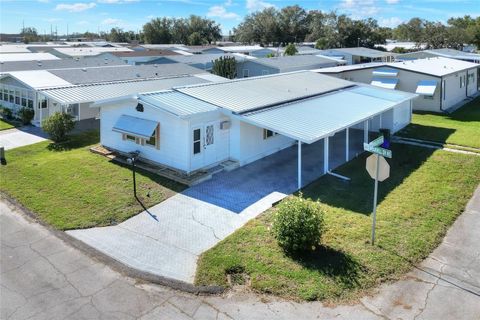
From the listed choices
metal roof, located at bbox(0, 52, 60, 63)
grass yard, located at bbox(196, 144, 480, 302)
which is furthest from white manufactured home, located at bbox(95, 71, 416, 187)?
metal roof, located at bbox(0, 52, 60, 63)

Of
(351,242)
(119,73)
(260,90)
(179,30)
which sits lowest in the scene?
(351,242)

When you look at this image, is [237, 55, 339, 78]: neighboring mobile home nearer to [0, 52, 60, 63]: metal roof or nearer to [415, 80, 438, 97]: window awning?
[415, 80, 438, 97]: window awning

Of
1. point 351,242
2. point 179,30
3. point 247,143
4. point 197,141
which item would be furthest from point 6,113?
point 179,30

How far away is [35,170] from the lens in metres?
16.2

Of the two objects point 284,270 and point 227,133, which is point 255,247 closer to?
point 284,270

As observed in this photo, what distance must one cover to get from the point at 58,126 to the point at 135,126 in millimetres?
5776

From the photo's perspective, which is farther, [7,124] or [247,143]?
[7,124]

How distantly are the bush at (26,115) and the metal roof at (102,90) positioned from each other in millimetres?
2249

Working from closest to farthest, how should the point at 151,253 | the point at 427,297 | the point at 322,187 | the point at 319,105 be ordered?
the point at 427,297, the point at 151,253, the point at 322,187, the point at 319,105

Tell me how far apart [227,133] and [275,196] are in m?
4.28

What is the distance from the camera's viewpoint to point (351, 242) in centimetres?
1045

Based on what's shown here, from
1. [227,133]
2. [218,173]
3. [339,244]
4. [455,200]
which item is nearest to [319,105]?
[227,133]

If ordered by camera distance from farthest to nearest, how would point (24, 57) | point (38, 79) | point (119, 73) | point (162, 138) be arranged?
1. point (24, 57)
2. point (119, 73)
3. point (38, 79)
4. point (162, 138)

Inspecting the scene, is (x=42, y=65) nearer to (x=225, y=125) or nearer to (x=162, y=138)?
(x=162, y=138)
